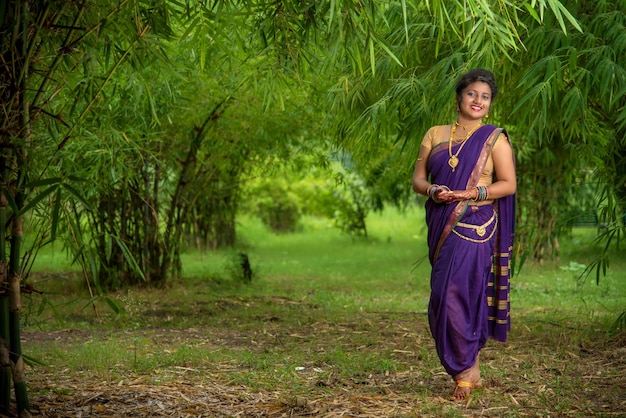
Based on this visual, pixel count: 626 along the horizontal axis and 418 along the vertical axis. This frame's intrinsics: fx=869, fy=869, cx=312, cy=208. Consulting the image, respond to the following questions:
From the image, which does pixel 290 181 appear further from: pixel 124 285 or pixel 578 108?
pixel 578 108

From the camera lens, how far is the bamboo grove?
3324mm

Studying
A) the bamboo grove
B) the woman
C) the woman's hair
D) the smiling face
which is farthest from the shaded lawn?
the woman's hair

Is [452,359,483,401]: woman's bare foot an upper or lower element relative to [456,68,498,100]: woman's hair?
lower

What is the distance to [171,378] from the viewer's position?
175 inches

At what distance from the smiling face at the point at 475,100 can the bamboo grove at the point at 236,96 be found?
0.19 metres

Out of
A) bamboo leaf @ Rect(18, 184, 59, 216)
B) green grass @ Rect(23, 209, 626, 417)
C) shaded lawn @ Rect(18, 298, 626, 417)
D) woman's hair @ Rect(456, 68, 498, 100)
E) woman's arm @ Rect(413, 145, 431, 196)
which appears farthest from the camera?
green grass @ Rect(23, 209, 626, 417)

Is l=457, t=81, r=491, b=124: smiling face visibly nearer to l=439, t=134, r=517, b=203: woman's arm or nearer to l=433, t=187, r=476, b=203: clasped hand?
l=439, t=134, r=517, b=203: woman's arm

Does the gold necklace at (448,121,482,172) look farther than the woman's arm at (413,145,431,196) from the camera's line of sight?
No

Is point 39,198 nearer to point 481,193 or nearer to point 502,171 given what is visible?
point 481,193

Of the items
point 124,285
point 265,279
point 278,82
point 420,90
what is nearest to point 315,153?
point 265,279

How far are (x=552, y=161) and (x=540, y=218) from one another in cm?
117

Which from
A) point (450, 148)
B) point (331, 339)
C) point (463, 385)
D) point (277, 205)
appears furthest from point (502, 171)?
point (277, 205)

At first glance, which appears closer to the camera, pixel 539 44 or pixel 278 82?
pixel 278 82

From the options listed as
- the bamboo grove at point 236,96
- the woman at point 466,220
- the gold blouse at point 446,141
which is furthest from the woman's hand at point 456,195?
the bamboo grove at point 236,96
